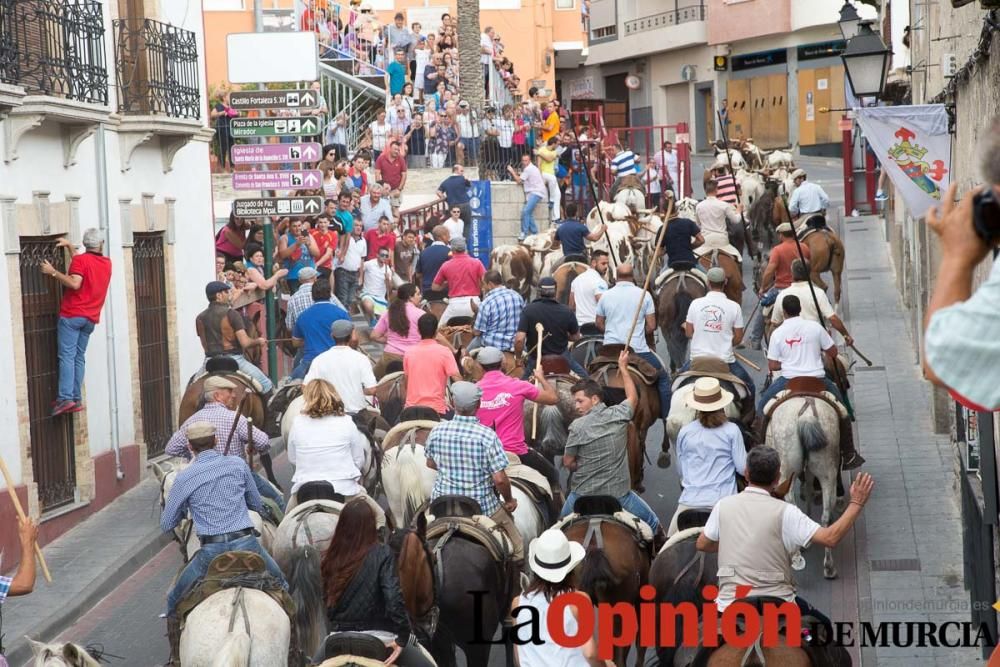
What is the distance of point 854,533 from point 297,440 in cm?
512

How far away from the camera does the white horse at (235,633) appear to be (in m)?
8.30

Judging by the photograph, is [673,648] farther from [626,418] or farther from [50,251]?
[50,251]

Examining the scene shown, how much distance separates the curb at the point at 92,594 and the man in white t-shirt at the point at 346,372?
229 centimetres

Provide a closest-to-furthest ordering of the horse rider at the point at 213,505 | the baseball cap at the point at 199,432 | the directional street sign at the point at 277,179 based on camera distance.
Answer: the horse rider at the point at 213,505, the baseball cap at the point at 199,432, the directional street sign at the point at 277,179

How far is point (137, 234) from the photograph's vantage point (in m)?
18.7

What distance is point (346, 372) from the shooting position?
47.5 feet

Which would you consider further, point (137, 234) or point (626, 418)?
point (137, 234)

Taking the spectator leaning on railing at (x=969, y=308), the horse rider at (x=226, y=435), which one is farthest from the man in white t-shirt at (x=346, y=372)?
the spectator leaning on railing at (x=969, y=308)

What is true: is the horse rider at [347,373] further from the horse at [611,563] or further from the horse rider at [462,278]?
the horse rider at [462,278]

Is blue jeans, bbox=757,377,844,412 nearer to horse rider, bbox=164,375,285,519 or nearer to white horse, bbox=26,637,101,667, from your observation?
horse rider, bbox=164,375,285,519

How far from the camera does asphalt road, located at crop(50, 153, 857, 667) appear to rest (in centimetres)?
1191

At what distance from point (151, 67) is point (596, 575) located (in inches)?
433

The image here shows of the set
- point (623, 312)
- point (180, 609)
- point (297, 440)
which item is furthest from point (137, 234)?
point (180, 609)

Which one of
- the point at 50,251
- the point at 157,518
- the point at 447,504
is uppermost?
the point at 50,251
